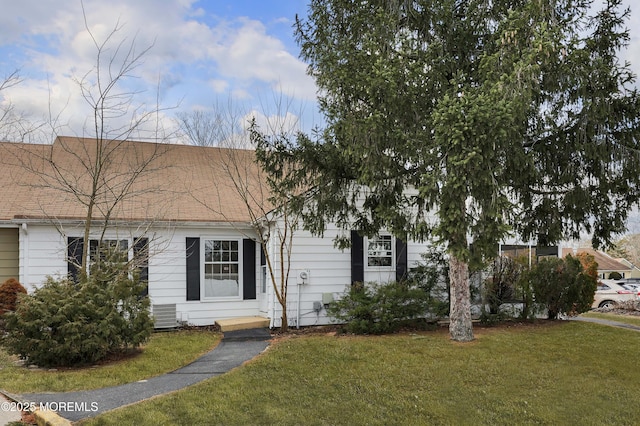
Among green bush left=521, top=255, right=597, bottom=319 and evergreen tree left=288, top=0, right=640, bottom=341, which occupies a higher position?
evergreen tree left=288, top=0, right=640, bottom=341

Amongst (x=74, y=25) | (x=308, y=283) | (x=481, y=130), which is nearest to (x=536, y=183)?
(x=481, y=130)

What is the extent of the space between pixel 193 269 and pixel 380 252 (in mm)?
4698

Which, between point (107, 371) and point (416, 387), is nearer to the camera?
point (416, 387)

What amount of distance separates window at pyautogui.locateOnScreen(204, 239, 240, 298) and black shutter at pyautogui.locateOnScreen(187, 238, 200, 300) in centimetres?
21

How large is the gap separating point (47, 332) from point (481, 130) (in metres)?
7.14

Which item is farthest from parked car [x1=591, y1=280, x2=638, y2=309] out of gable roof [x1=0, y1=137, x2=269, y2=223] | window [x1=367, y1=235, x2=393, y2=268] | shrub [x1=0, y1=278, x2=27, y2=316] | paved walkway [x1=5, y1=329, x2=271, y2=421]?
shrub [x1=0, y1=278, x2=27, y2=316]

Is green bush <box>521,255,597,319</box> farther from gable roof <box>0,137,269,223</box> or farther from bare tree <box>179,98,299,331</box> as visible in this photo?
gable roof <box>0,137,269,223</box>

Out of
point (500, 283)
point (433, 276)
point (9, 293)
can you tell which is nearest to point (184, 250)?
point (9, 293)

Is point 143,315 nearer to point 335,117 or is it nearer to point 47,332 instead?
point 47,332

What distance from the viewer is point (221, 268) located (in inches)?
478

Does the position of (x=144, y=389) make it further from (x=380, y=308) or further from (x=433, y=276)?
(x=433, y=276)

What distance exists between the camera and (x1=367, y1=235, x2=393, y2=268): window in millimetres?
11938

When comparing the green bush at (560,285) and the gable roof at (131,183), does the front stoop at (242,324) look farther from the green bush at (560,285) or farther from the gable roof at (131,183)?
the green bush at (560,285)

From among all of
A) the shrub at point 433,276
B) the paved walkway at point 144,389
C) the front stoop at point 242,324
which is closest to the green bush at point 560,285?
the shrub at point 433,276
